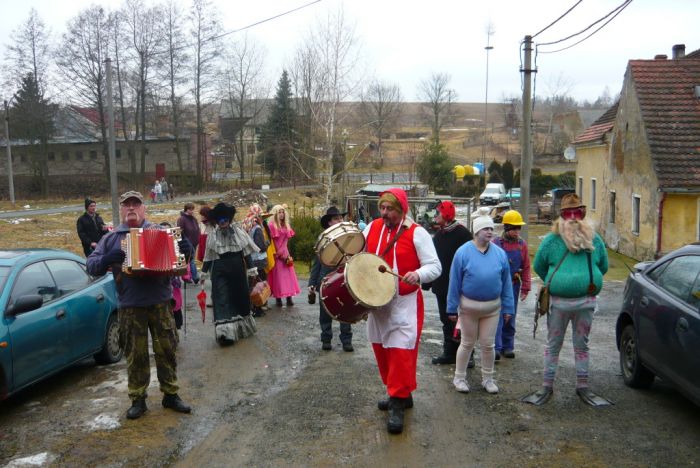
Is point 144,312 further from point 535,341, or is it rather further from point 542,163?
point 542,163

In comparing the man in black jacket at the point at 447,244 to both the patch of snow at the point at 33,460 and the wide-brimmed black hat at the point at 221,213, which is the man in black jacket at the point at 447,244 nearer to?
the wide-brimmed black hat at the point at 221,213

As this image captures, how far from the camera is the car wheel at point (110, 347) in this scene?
741 centimetres

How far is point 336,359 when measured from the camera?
7613 mm

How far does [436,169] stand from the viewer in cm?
4544

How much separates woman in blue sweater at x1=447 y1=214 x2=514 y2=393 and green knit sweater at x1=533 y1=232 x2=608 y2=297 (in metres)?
0.44

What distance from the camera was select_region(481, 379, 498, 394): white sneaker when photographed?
6281 mm

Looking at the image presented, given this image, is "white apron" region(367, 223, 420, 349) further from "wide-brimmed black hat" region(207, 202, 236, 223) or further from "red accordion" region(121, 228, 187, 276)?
"wide-brimmed black hat" region(207, 202, 236, 223)

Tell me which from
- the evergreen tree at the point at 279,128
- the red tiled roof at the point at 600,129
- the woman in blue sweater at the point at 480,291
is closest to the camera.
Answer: the woman in blue sweater at the point at 480,291

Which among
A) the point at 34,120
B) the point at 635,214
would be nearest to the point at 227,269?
the point at 635,214

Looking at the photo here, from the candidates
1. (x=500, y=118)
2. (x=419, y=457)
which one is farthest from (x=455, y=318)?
(x=500, y=118)

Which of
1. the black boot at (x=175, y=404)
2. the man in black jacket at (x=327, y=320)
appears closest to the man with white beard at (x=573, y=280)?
the man in black jacket at (x=327, y=320)

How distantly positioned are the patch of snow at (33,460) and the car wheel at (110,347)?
246 centimetres

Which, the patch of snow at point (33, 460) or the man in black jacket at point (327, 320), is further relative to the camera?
the man in black jacket at point (327, 320)

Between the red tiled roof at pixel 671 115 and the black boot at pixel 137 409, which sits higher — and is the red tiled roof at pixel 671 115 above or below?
above
